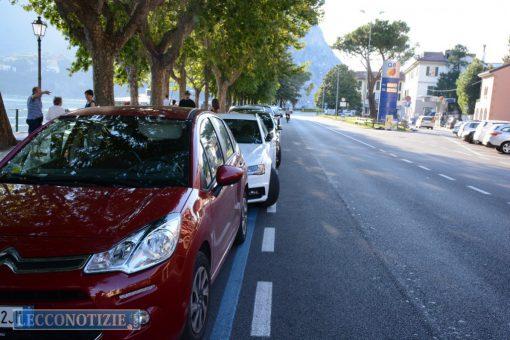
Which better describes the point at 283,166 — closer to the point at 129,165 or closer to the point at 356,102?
the point at 129,165

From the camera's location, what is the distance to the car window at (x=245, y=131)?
29.6ft

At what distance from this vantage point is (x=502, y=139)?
2598 cm

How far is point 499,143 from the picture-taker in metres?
26.2

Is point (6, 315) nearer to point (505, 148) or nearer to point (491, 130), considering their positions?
point (505, 148)

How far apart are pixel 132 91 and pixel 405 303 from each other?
62.1 feet

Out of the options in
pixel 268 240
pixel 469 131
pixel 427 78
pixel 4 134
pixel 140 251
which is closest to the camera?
pixel 140 251

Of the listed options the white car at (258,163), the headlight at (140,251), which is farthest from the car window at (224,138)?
the headlight at (140,251)

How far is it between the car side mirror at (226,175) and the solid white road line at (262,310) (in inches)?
42.5

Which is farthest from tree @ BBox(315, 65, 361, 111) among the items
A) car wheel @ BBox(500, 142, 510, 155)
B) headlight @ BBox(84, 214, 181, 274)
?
headlight @ BBox(84, 214, 181, 274)

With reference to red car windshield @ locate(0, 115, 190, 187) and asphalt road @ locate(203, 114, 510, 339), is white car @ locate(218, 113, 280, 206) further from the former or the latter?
red car windshield @ locate(0, 115, 190, 187)

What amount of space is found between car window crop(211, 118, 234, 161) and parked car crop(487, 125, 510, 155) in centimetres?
2445

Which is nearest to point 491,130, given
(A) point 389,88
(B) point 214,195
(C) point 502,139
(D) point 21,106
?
(C) point 502,139

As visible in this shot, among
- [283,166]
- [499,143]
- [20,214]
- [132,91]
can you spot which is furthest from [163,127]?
[499,143]

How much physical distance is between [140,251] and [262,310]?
5.21 feet
